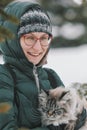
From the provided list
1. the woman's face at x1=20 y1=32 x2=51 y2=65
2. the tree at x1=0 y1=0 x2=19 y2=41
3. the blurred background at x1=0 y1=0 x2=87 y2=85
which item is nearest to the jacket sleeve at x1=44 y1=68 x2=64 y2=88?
the woman's face at x1=20 y1=32 x2=51 y2=65

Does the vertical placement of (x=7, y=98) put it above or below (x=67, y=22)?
above

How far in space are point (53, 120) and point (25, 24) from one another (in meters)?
0.72

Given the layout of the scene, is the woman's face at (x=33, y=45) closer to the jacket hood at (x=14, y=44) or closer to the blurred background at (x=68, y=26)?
the jacket hood at (x=14, y=44)

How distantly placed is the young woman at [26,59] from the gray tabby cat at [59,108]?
0.18ft

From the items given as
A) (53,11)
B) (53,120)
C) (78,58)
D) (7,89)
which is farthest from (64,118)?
(53,11)

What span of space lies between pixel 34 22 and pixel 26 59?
27 centimetres

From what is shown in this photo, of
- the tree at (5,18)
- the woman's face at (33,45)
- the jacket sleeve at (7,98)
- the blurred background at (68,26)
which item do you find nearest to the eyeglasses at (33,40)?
the woman's face at (33,45)

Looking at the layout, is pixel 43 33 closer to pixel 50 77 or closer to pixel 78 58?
pixel 50 77

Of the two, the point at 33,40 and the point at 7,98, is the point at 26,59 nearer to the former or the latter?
the point at 33,40

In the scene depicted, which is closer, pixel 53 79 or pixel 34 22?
pixel 34 22

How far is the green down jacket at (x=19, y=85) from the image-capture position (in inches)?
255

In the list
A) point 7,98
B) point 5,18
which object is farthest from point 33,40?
point 5,18

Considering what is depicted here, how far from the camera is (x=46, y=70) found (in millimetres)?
6938

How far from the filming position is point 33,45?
6.65 m
